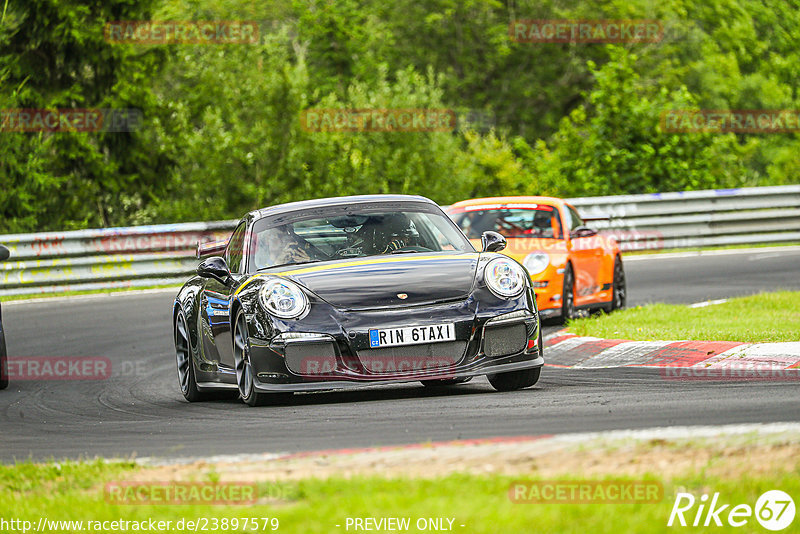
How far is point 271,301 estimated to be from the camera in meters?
8.30

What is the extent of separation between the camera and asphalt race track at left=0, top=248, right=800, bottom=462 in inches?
257

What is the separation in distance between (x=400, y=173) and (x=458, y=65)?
2751 cm

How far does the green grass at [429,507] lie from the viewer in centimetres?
436

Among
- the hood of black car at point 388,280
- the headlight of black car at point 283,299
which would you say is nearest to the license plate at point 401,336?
the hood of black car at point 388,280

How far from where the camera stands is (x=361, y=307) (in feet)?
26.9

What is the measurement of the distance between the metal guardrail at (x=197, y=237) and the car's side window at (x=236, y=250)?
10634 mm

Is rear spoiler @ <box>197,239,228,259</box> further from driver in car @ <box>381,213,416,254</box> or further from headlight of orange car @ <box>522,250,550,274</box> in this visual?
headlight of orange car @ <box>522,250,550,274</box>

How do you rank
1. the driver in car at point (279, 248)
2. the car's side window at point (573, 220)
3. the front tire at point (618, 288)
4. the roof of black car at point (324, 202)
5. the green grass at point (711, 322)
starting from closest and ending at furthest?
the driver in car at point (279, 248), the roof of black car at point (324, 202), the green grass at point (711, 322), the car's side window at point (573, 220), the front tire at point (618, 288)

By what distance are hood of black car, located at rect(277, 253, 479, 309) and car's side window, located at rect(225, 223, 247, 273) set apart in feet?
2.83

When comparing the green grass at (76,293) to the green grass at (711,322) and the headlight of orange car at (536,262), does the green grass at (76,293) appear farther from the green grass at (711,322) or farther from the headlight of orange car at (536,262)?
the green grass at (711,322)

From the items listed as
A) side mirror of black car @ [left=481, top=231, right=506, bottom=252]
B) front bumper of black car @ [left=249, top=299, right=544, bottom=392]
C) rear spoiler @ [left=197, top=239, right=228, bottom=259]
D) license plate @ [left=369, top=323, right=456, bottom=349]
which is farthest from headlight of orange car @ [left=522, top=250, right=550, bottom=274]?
license plate @ [left=369, top=323, right=456, bottom=349]

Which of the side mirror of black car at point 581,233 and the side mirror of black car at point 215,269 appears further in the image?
the side mirror of black car at point 581,233

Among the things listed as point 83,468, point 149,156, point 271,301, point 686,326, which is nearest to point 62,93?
point 149,156

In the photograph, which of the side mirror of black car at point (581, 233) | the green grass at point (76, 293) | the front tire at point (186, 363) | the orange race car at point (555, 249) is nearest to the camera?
the front tire at point (186, 363)
